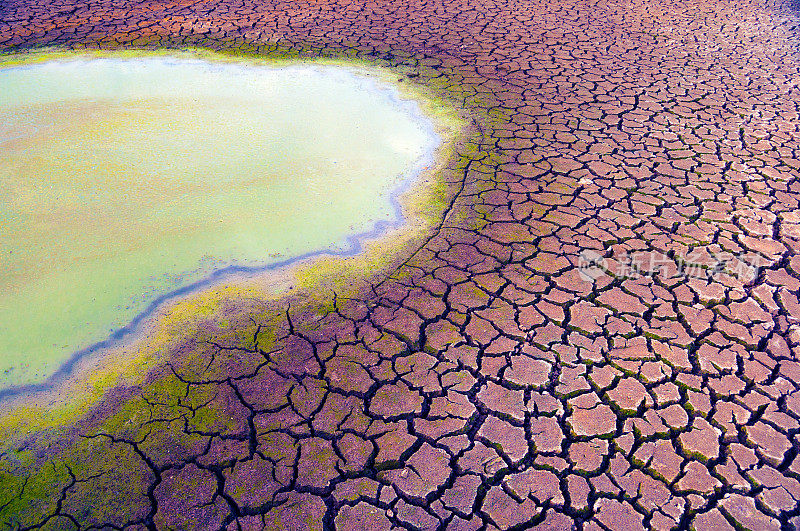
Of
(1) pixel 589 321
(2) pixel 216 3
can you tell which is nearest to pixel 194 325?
(1) pixel 589 321

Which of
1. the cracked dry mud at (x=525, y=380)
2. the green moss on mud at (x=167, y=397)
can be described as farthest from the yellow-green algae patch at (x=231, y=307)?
the cracked dry mud at (x=525, y=380)

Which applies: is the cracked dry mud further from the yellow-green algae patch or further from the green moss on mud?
the yellow-green algae patch

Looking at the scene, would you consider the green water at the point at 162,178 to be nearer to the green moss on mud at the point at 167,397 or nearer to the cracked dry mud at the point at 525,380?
the green moss on mud at the point at 167,397

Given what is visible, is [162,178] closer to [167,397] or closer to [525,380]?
[167,397]

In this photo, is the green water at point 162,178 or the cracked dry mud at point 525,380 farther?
the green water at point 162,178

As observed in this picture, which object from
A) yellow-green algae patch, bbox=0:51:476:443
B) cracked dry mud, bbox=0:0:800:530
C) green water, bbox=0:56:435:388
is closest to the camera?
cracked dry mud, bbox=0:0:800:530

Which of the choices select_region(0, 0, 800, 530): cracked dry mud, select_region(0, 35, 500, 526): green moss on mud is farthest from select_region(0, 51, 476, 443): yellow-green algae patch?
select_region(0, 0, 800, 530): cracked dry mud
